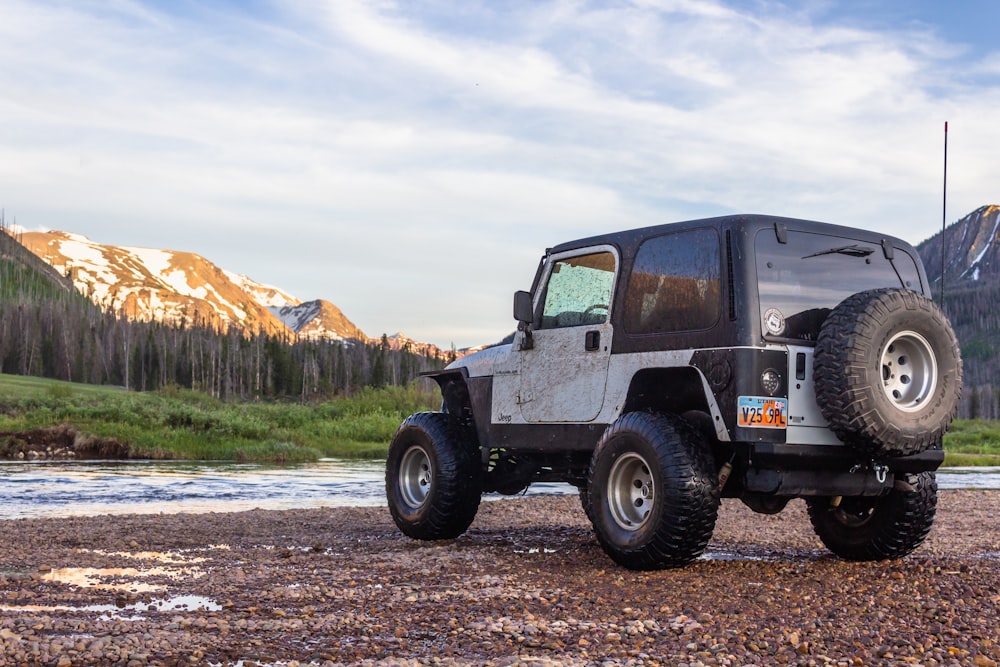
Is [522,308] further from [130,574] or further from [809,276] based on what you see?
[130,574]

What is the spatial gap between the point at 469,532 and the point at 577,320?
335 centimetres

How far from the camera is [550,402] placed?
30.5ft

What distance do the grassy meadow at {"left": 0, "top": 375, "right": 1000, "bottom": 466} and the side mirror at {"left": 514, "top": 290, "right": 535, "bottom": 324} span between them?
101 feet

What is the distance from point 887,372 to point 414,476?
492 centimetres

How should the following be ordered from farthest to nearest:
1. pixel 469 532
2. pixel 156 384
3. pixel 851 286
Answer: pixel 156 384, pixel 469 532, pixel 851 286

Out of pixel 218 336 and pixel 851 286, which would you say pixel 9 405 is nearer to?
pixel 851 286

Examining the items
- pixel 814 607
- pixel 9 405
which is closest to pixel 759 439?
pixel 814 607

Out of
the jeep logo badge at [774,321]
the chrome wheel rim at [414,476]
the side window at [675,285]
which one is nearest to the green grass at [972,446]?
the chrome wheel rim at [414,476]

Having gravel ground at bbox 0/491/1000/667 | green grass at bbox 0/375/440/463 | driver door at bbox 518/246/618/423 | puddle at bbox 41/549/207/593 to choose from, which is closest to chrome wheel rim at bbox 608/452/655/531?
gravel ground at bbox 0/491/1000/667

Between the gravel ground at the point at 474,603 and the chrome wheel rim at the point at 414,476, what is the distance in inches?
17.7

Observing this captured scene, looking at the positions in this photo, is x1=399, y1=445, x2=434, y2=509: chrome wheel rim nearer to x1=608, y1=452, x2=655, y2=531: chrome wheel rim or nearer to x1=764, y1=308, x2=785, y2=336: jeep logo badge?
x1=608, y1=452, x2=655, y2=531: chrome wheel rim

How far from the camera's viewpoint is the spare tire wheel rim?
297 inches

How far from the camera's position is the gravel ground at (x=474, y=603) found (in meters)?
5.29

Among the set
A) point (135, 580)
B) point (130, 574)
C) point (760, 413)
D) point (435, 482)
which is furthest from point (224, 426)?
point (760, 413)
